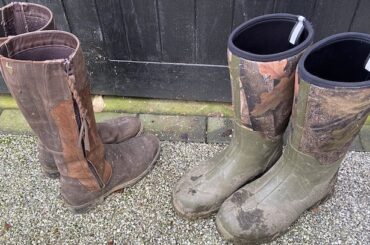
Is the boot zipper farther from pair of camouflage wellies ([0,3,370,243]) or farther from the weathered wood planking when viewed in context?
the weathered wood planking

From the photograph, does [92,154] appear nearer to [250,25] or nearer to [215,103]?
[250,25]

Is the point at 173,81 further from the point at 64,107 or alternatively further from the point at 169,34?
the point at 64,107

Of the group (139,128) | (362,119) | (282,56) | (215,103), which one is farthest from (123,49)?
(362,119)

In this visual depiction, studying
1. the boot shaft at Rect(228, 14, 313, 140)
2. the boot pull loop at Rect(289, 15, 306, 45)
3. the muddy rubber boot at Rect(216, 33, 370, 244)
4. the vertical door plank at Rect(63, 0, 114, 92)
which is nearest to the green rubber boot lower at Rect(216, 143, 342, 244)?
the muddy rubber boot at Rect(216, 33, 370, 244)

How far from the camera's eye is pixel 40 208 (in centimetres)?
135

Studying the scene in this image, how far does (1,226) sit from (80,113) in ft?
1.84

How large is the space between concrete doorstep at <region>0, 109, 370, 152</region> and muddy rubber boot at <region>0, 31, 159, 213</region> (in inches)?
13.7

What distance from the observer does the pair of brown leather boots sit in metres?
0.99

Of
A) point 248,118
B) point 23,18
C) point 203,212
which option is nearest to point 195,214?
point 203,212

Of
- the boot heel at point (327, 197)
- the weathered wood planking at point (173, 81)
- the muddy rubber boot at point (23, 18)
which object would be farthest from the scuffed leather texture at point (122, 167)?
the boot heel at point (327, 197)

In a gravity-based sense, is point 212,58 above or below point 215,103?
above

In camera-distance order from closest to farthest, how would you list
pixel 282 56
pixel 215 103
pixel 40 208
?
pixel 282 56, pixel 40 208, pixel 215 103

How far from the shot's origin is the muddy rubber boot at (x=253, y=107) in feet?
3.40

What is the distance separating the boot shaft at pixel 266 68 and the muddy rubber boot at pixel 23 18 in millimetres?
606
